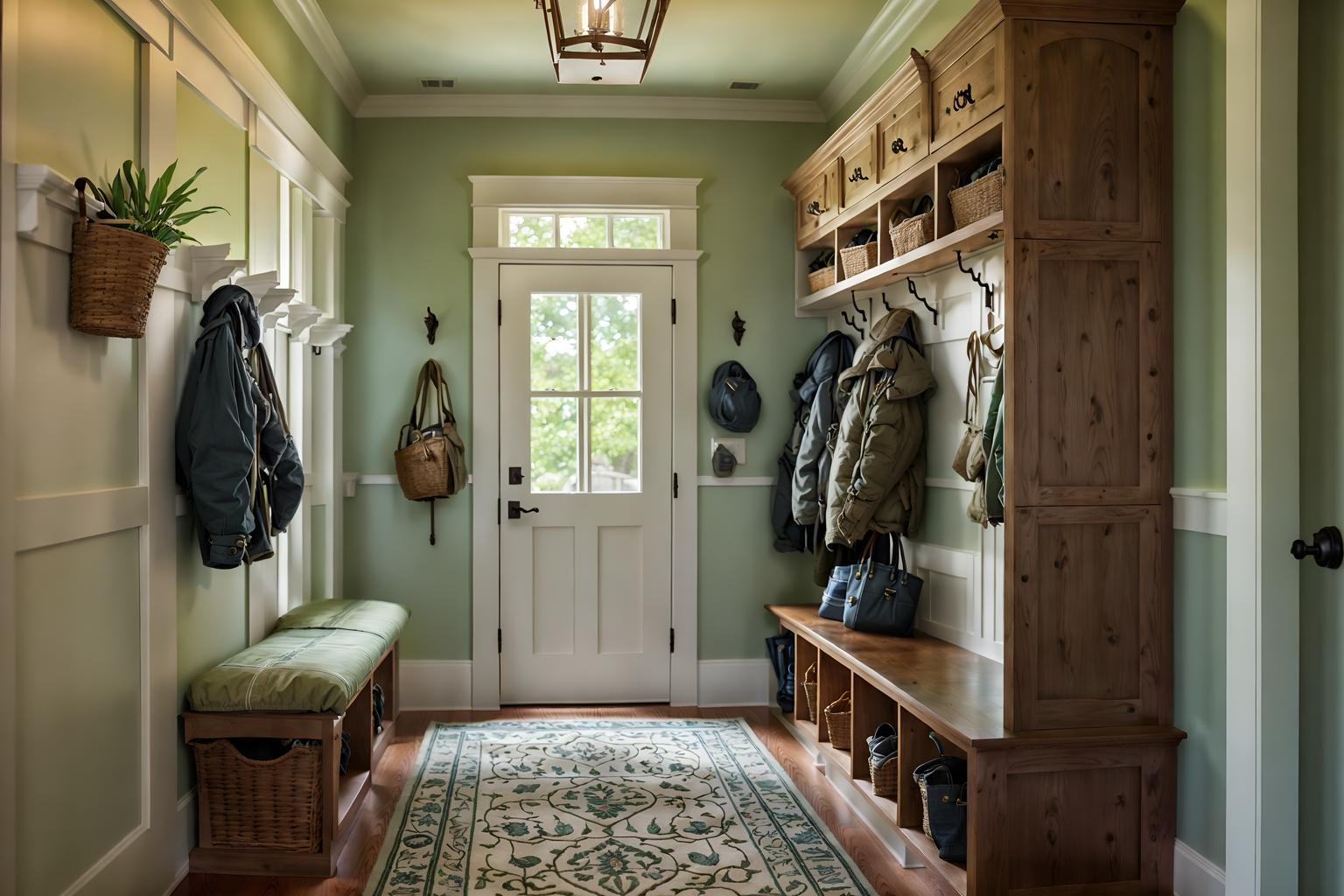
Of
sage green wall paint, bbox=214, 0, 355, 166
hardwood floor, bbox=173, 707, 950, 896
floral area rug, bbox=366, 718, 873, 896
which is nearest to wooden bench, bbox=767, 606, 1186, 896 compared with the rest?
hardwood floor, bbox=173, 707, 950, 896

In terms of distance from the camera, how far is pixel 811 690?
4066 mm

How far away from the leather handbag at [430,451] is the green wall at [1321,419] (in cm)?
332

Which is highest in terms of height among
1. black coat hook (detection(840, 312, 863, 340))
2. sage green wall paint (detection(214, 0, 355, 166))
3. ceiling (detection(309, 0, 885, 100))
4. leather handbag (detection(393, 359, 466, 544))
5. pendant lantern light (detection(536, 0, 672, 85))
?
Result: ceiling (detection(309, 0, 885, 100))

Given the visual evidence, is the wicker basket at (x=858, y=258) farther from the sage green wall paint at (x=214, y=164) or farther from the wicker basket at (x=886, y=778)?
the sage green wall paint at (x=214, y=164)

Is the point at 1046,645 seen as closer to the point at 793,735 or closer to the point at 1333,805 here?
the point at 1333,805

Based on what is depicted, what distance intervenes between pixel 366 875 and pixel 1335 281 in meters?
2.79

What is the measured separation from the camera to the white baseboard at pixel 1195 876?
8.02ft

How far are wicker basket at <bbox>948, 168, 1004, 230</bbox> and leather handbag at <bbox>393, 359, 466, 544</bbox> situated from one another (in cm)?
249

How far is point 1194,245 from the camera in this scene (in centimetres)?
255

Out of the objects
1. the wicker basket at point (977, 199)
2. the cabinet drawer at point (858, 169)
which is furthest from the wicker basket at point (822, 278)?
the wicker basket at point (977, 199)

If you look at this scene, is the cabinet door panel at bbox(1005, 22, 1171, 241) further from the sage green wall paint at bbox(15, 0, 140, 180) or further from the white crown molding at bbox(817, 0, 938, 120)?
the sage green wall paint at bbox(15, 0, 140, 180)

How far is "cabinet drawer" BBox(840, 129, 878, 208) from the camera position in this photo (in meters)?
3.71

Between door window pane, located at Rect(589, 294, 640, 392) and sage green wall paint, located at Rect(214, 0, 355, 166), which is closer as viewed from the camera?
sage green wall paint, located at Rect(214, 0, 355, 166)

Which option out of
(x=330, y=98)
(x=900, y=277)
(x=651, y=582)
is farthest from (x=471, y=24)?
(x=651, y=582)
